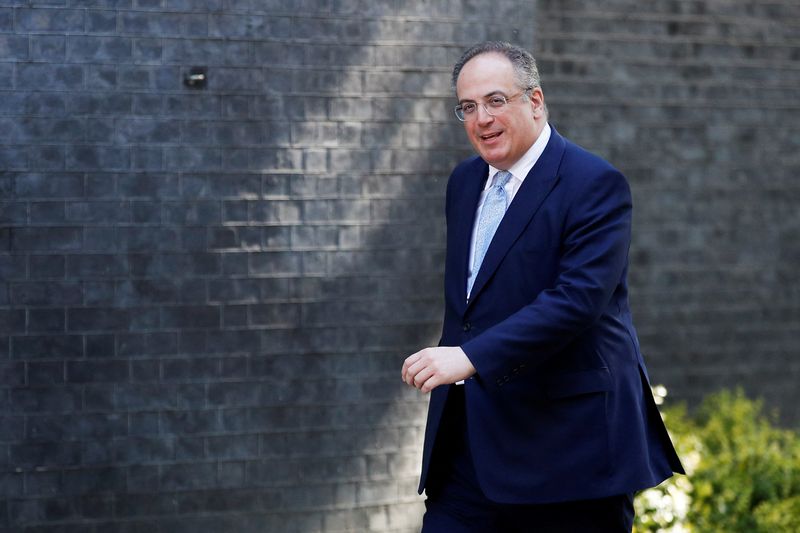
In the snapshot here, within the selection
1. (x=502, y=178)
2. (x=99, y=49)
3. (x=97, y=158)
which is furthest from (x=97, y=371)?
(x=502, y=178)

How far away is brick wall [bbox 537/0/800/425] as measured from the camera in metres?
6.60

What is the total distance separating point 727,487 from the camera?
573 cm

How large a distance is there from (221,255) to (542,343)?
9.04 feet

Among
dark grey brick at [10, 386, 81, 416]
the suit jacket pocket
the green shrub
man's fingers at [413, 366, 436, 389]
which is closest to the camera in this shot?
man's fingers at [413, 366, 436, 389]

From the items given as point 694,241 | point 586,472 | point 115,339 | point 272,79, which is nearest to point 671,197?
point 694,241

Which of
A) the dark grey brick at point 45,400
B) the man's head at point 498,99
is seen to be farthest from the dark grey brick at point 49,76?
the man's head at point 498,99

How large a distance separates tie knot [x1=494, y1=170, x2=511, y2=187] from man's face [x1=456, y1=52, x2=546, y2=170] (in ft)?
0.22

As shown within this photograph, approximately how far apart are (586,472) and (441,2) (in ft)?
10.6

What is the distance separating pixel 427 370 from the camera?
3.04 metres

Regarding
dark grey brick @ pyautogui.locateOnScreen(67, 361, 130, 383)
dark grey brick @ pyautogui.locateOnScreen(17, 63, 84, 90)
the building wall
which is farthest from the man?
dark grey brick @ pyautogui.locateOnScreen(17, 63, 84, 90)

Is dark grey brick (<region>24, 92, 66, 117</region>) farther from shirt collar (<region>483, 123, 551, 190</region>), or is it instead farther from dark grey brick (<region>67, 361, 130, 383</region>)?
shirt collar (<region>483, 123, 551, 190</region>)

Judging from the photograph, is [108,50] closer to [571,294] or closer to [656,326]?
[571,294]

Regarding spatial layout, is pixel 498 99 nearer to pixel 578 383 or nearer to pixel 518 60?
pixel 518 60

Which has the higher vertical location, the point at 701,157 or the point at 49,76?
the point at 49,76
